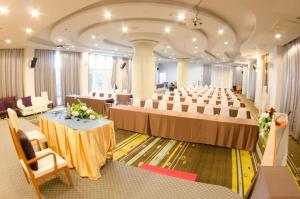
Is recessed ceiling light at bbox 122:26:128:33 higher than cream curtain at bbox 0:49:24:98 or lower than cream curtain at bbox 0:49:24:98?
higher

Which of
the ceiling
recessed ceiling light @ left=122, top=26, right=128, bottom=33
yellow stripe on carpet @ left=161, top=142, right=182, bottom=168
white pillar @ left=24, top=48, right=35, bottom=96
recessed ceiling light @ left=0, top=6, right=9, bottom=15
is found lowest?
yellow stripe on carpet @ left=161, top=142, right=182, bottom=168

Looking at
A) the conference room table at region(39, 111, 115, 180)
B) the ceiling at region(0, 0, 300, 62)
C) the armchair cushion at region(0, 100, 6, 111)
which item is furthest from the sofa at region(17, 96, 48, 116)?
the conference room table at region(39, 111, 115, 180)

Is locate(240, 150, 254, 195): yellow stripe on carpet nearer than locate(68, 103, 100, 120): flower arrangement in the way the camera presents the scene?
Yes

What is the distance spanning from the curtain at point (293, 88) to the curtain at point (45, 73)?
11.5 meters

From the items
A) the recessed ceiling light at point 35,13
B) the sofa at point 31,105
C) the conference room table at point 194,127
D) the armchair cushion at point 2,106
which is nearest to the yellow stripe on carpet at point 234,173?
the conference room table at point 194,127

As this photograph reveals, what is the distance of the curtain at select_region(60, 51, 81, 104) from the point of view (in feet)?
38.3

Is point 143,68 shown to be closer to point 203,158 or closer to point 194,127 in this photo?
point 194,127

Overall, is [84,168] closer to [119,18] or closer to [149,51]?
[119,18]

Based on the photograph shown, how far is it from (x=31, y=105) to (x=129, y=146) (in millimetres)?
6600

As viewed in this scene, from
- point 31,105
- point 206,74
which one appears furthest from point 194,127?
point 206,74

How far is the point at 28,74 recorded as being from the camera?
9828mm

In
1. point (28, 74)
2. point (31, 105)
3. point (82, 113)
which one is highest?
point (28, 74)

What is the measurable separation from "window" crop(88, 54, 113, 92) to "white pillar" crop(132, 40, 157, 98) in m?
5.76

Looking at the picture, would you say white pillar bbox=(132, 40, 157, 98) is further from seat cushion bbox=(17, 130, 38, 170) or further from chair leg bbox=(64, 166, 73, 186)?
seat cushion bbox=(17, 130, 38, 170)
